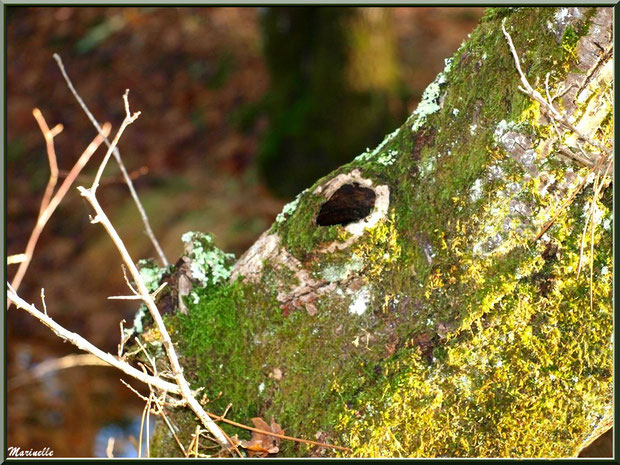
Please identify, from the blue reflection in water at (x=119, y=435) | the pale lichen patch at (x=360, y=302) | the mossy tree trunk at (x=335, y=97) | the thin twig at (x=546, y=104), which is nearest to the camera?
the thin twig at (x=546, y=104)

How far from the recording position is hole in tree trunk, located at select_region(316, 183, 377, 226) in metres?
1.82

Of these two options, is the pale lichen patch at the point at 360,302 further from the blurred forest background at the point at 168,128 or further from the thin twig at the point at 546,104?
the blurred forest background at the point at 168,128

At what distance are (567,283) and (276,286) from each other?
820mm

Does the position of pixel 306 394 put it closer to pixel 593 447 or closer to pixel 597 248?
pixel 597 248

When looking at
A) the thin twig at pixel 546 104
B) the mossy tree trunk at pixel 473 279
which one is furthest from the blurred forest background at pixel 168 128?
the thin twig at pixel 546 104

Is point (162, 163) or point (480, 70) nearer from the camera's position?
point (480, 70)

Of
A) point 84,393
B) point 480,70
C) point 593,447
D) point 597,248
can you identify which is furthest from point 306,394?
point 84,393

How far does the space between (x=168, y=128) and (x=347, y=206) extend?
641 cm

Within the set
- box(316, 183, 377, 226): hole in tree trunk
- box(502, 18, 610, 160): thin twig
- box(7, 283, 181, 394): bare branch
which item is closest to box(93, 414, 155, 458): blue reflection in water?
box(7, 283, 181, 394): bare branch

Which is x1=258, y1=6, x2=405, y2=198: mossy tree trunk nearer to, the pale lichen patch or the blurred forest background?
the blurred forest background

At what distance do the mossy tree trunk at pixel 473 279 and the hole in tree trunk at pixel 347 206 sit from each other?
0.01 m

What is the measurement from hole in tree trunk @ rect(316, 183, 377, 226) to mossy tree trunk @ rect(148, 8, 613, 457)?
0.01 metres

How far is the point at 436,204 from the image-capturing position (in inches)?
67.5

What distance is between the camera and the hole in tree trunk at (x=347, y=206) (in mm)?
1815
